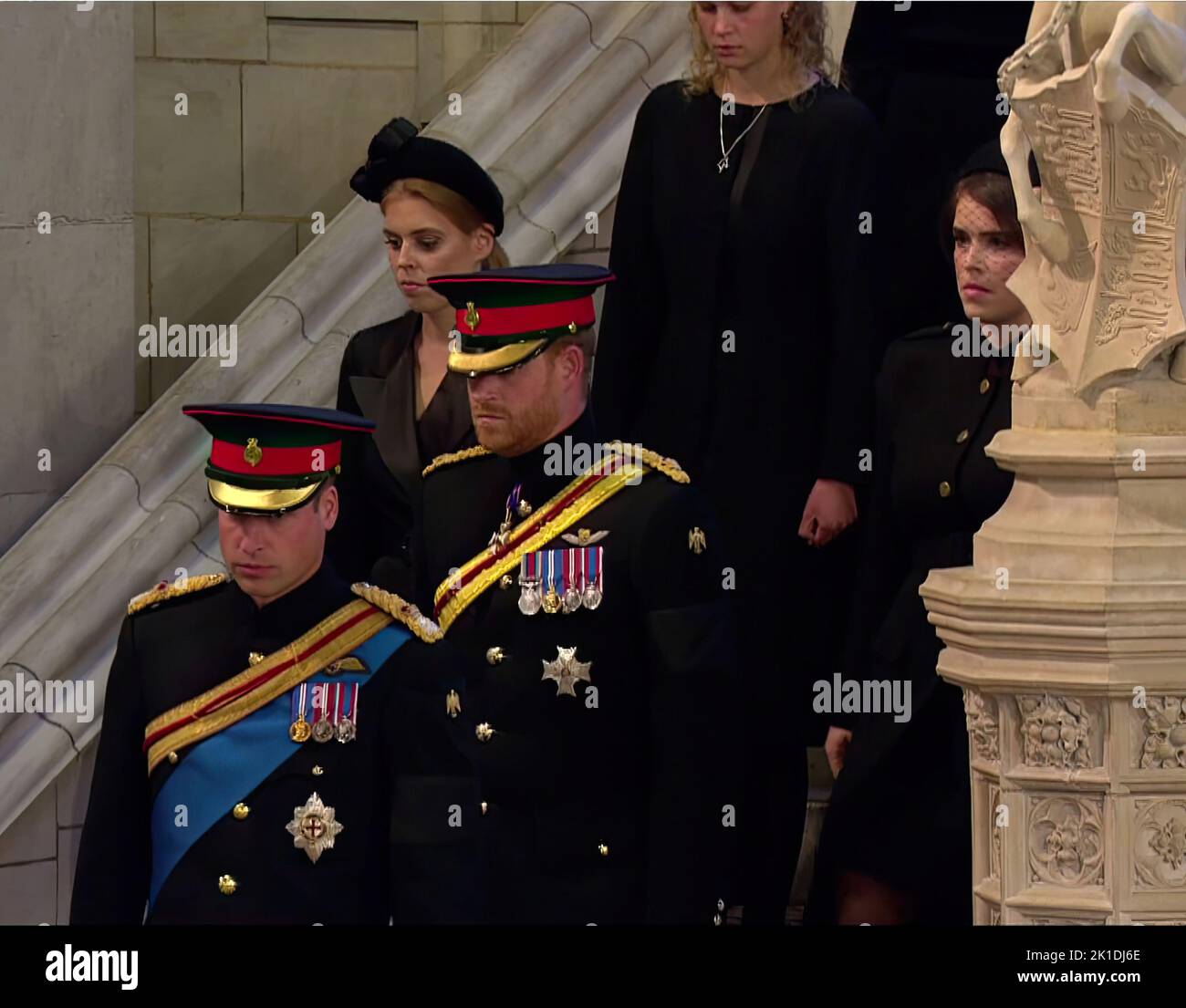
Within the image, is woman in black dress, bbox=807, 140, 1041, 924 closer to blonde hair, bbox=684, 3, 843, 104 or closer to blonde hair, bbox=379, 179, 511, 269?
blonde hair, bbox=684, 3, 843, 104

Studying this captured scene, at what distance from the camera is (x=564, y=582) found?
28.7 feet

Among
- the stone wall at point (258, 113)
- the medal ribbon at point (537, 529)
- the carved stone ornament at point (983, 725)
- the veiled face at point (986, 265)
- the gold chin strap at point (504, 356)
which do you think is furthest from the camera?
the stone wall at point (258, 113)

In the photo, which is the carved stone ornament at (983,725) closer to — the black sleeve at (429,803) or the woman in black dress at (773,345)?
the black sleeve at (429,803)

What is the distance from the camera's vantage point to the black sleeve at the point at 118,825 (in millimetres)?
8086

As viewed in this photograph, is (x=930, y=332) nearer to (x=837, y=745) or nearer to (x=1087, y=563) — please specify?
(x=837, y=745)

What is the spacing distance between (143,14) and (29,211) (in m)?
1.04

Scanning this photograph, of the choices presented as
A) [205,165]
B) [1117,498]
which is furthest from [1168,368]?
[205,165]

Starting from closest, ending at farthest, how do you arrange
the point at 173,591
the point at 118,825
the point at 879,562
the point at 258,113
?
the point at 118,825 → the point at 173,591 → the point at 879,562 → the point at 258,113

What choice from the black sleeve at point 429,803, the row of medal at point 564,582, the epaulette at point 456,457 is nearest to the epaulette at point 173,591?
the black sleeve at point 429,803

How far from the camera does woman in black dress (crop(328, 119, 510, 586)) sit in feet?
31.7

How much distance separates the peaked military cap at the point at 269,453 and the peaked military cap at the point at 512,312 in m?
0.44

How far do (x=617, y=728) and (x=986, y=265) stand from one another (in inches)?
52.8

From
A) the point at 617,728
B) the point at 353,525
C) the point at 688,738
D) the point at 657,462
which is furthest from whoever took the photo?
the point at 353,525

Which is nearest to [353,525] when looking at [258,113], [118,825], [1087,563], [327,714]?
[327,714]
